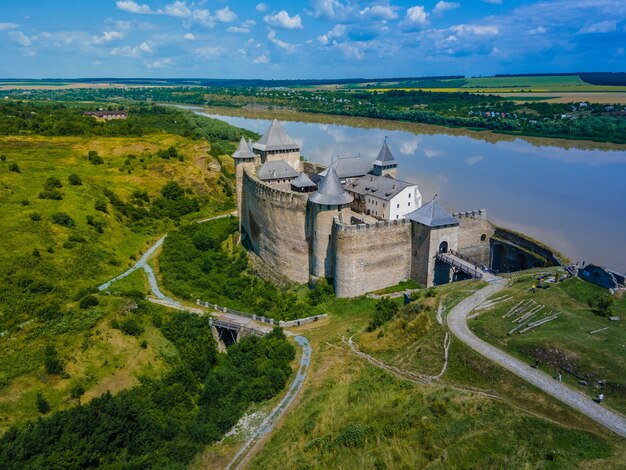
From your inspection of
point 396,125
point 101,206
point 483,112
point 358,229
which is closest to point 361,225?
point 358,229

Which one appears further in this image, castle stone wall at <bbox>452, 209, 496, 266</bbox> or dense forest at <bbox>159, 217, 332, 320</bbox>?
castle stone wall at <bbox>452, 209, 496, 266</bbox>

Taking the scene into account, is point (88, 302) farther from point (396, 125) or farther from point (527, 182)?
point (396, 125)

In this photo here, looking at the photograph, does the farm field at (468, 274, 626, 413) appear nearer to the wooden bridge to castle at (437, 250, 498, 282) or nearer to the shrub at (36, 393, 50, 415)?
the wooden bridge to castle at (437, 250, 498, 282)

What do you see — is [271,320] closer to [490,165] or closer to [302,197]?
[302,197]

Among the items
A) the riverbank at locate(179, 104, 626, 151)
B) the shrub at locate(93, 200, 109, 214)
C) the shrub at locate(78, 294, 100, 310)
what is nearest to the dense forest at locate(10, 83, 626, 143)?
the riverbank at locate(179, 104, 626, 151)

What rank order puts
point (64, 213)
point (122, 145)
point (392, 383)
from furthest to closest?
point (122, 145), point (64, 213), point (392, 383)

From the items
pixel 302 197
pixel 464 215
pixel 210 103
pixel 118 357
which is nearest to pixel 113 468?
pixel 118 357
